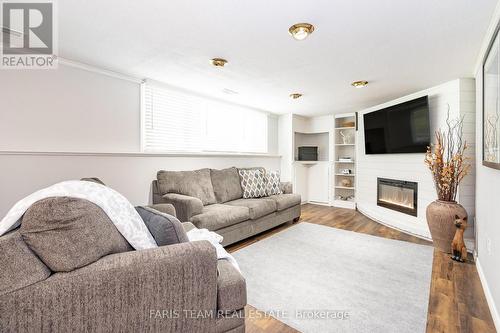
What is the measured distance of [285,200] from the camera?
3.97m

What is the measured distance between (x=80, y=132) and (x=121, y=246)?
2209mm

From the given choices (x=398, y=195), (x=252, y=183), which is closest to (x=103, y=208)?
(x=252, y=183)

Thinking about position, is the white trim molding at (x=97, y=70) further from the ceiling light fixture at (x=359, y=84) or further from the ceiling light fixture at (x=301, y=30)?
the ceiling light fixture at (x=359, y=84)

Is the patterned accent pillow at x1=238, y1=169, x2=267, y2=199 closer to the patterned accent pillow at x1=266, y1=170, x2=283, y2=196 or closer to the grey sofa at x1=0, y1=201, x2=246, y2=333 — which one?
the patterned accent pillow at x1=266, y1=170, x2=283, y2=196

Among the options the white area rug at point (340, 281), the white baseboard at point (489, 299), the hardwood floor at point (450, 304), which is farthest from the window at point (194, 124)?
the white baseboard at point (489, 299)

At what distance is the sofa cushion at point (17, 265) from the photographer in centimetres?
83

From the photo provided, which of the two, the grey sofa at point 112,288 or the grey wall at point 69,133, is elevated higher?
the grey wall at point 69,133

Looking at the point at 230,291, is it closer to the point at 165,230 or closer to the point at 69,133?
the point at 165,230

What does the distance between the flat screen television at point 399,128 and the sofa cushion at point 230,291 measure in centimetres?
367

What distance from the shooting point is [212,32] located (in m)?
2.03

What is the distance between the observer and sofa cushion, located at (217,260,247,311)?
3.95 ft

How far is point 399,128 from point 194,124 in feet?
11.0

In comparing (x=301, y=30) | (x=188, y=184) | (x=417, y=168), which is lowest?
(x=188, y=184)

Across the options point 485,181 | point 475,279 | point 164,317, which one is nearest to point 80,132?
point 164,317
